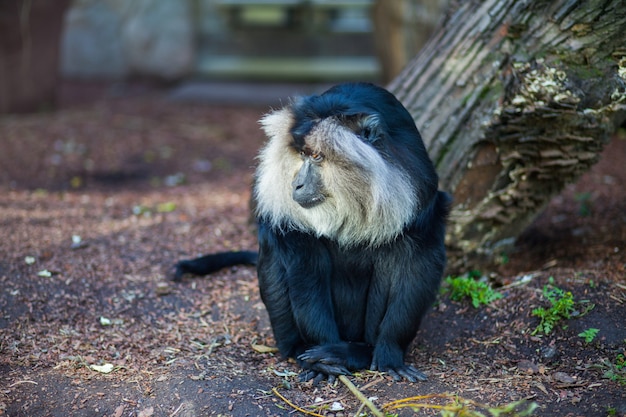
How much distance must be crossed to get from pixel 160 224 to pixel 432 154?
2.29m

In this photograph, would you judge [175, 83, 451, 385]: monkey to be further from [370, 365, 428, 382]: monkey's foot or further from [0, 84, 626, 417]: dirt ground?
[0, 84, 626, 417]: dirt ground

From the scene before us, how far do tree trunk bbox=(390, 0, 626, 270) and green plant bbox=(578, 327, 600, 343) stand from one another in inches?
42.1

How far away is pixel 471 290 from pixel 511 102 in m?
1.12

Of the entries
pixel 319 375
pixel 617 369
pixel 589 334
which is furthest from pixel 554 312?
pixel 319 375

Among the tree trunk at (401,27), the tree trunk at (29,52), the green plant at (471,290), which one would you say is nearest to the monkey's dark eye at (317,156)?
the green plant at (471,290)

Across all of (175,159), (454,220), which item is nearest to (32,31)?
(175,159)

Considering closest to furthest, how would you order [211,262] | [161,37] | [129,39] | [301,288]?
[301,288] → [211,262] → [161,37] → [129,39]

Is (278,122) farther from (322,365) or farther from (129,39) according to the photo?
(129,39)

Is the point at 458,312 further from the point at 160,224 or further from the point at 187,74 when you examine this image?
the point at 187,74

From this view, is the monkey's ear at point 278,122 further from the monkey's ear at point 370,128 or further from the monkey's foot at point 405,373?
the monkey's foot at point 405,373

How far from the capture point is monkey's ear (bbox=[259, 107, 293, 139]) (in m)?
3.43

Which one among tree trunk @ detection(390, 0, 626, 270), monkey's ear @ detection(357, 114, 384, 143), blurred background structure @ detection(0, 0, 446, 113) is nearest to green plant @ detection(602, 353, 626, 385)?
tree trunk @ detection(390, 0, 626, 270)

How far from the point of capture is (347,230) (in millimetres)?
3459

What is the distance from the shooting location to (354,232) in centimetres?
346
